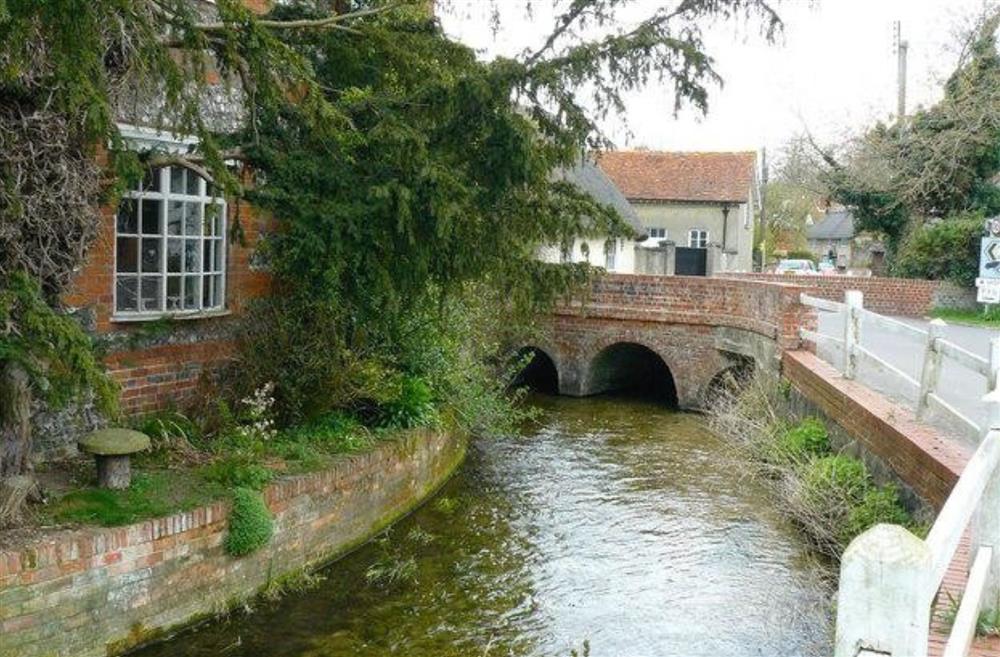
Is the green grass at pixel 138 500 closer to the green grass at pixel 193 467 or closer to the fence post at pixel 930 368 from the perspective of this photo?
the green grass at pixel 193 467

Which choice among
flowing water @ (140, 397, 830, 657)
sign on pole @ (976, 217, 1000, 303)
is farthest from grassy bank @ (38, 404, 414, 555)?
sign on pole @ (976, 217, 1000, 303)

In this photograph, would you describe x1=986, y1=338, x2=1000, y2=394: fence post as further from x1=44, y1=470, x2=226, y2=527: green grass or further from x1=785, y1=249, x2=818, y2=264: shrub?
x1=785, y1=249, x2=818, y2=264: shrub

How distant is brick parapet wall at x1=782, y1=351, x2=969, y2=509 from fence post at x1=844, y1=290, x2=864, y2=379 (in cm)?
19

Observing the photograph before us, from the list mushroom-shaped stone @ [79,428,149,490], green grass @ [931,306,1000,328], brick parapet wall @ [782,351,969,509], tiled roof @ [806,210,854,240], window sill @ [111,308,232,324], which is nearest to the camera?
brick parapet wall @ [782,351,969,509]

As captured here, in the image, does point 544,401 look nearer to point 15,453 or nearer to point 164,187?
point 164,187

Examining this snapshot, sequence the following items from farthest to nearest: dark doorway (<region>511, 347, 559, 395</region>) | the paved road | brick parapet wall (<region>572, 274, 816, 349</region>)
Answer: dark doorway (<region>511, 347, 559, 395</region>) → brick parapet wall (<region>572, 274, 816, 349</region>) → the paved road

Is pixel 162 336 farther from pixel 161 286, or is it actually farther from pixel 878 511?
pixel 878 511

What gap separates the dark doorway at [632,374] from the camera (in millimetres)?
21875

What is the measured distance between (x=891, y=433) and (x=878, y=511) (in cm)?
76

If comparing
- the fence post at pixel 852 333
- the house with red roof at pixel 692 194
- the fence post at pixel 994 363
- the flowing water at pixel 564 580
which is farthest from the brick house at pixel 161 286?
the house with red roof at pixel 692 194

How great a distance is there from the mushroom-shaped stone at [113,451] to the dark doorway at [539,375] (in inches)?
569

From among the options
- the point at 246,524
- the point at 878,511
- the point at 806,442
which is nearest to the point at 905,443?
the point at 878,511

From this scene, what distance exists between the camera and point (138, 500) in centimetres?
779

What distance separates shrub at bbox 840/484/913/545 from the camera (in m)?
8.64
